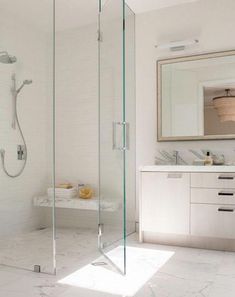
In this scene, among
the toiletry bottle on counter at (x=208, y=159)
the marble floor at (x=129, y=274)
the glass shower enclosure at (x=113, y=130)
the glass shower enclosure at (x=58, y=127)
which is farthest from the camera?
the toiletry bottle on counter at (x=208, y=159)

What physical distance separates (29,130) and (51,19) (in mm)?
1013

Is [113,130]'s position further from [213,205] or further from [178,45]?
[178,45]

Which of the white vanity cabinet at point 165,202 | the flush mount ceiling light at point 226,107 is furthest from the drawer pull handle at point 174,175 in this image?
the flush mount ceiling light at point 226,107

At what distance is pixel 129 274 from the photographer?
91.7 inches

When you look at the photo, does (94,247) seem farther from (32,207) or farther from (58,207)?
(32,207)

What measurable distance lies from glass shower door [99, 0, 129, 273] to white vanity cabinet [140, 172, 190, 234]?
0.48 m

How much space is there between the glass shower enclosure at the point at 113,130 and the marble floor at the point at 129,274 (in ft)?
0.57

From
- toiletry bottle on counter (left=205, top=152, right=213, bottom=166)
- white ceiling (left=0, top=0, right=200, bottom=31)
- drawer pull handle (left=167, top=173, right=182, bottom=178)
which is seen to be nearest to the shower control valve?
white ceiling (left=0, top=0, right=200, bottom=31)

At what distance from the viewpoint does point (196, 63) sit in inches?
137

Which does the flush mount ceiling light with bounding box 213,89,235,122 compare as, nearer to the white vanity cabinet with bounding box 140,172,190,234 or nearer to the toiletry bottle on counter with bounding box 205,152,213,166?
the toiletry bottle on counter with bounding box 205,152,213,166

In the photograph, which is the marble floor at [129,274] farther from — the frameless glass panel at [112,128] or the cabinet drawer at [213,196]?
the cabinet drawer at [213,196]

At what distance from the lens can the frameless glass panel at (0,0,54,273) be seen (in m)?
2.89

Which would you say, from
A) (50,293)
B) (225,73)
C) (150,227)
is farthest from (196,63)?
(50,293)

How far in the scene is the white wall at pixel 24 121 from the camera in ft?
9.58
